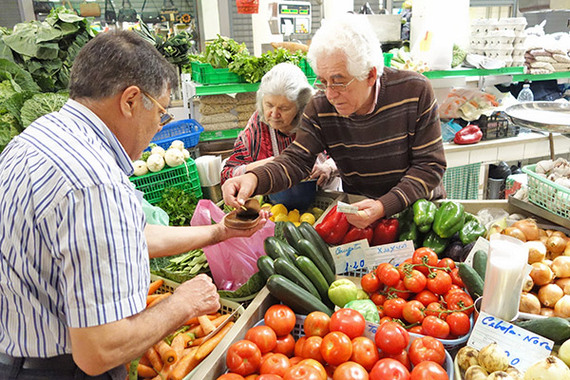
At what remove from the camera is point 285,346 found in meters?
1.49

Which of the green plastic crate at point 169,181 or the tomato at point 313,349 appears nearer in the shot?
the tomato at point 313,349

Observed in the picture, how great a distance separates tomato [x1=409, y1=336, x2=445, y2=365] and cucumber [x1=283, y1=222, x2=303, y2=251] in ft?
2.25

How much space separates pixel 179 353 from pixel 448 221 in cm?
132

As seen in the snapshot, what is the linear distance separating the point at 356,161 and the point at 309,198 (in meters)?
0.42

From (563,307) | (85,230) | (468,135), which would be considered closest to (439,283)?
(563,307)

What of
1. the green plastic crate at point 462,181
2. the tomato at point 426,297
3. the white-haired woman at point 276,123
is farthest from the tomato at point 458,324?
the green plastic crate at point 462,181

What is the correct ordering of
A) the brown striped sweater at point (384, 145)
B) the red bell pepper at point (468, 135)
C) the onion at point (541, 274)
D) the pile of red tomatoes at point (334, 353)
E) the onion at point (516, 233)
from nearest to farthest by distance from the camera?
the pile of red tomatoes at point (334, 353) → the onion at point (541, 274) → the onion at point (516, 233) → the brown striped sweater at point (384, 145) → the red bell pepper at point (468, 135)

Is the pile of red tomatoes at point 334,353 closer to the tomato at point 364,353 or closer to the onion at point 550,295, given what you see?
the tomato at point 364,353

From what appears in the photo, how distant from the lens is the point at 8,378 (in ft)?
4.15

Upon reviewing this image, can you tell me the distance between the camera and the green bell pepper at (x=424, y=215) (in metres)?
2.07

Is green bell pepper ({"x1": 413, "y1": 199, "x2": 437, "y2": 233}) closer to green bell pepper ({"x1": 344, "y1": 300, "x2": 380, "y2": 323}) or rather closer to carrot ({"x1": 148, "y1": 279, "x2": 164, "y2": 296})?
green bell pepper ({"x1": 344, "y1": 300, "x2": 380, "y2": 323})

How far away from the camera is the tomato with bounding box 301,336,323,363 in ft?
4.60

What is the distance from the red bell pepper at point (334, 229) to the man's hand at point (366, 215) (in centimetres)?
6

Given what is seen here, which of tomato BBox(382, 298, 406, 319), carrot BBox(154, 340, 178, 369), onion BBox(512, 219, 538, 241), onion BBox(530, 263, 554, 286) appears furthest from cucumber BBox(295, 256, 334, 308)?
onion BBox(512, 219, 538, 241)
